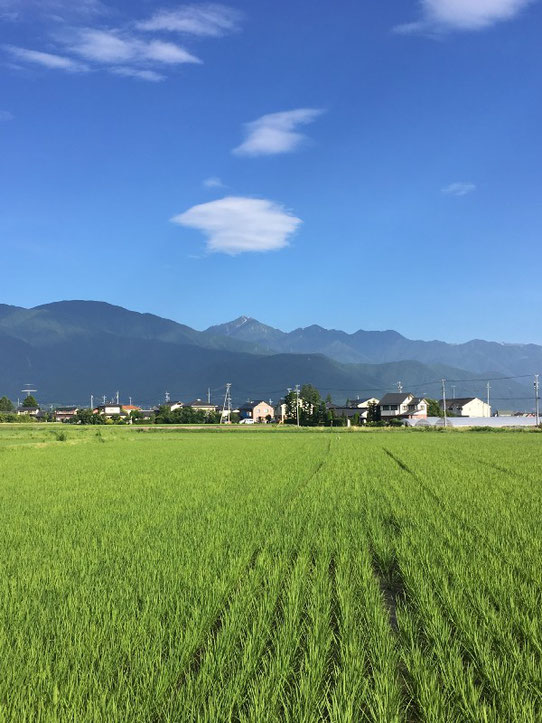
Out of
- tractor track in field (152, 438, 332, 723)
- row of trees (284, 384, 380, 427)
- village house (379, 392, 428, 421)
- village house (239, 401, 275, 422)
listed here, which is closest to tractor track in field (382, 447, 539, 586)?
tractor track in field (152, 438, 332, 723)

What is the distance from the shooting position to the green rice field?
3.10 m

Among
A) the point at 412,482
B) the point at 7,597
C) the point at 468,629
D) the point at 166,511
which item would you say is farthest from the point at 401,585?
the point at 412,482

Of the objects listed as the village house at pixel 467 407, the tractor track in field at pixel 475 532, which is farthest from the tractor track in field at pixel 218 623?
the village house at pixel 467 407

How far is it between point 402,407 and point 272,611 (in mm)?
91388

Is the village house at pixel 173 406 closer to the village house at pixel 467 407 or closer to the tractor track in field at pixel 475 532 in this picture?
the village house at pixel 467 407

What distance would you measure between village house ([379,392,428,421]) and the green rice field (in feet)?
272

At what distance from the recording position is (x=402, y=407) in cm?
9319

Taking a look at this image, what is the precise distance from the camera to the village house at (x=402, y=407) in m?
91.2

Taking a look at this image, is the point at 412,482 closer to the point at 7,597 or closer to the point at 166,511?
the point at 166,511

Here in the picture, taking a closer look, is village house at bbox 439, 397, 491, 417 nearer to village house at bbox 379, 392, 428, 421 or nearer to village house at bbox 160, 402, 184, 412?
village house at bbox 379, 392, 428, 421

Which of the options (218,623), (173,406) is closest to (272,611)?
(218,623)

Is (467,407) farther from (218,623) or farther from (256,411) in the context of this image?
(218,623)

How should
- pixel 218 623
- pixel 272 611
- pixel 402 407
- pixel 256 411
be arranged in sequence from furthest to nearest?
pixel 256 411 → pixel 402 407 → pixel 218 623 → pixel 272 611

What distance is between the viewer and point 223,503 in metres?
10.3
